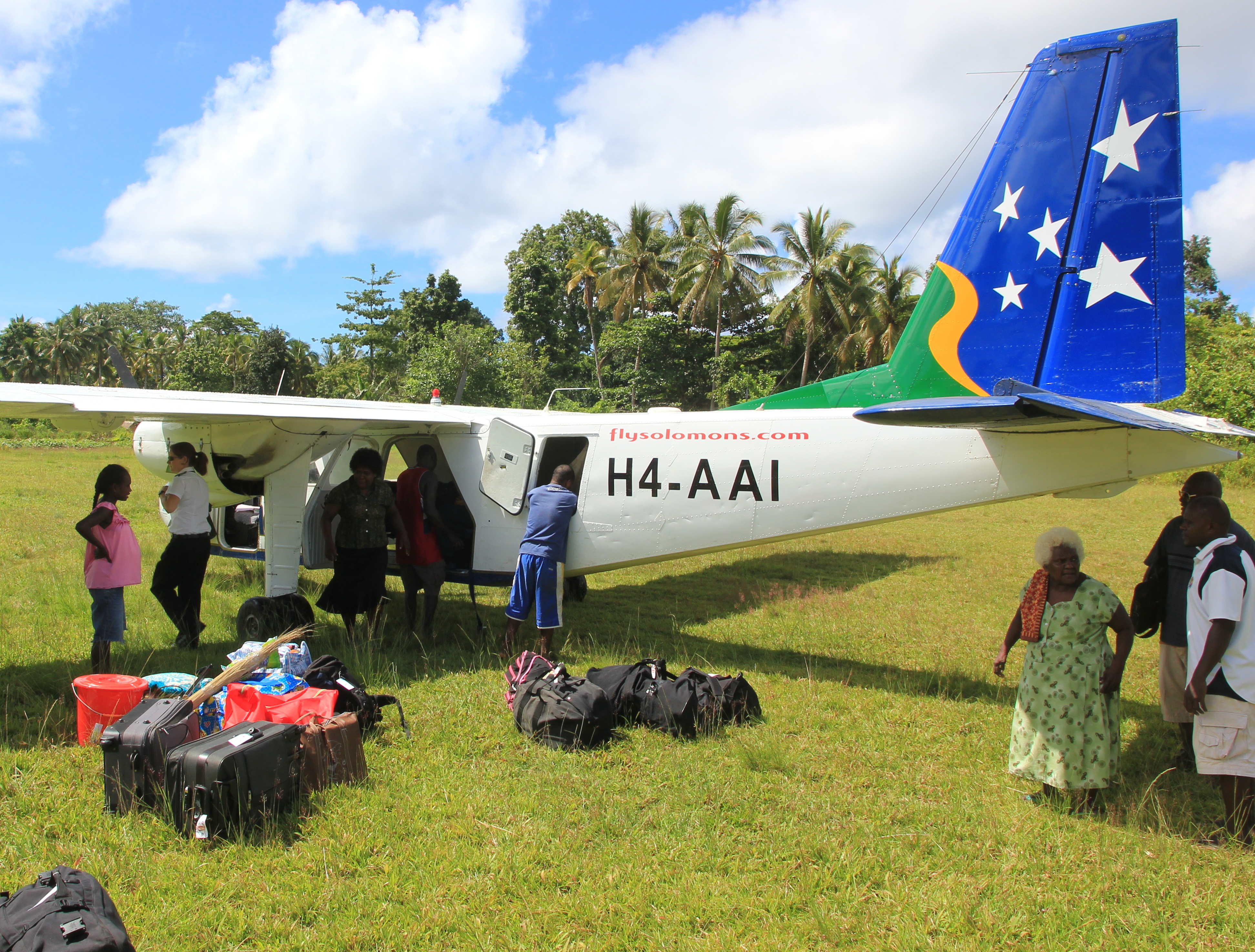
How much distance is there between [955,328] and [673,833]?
457cm

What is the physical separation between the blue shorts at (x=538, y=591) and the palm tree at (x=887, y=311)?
36.1 meters

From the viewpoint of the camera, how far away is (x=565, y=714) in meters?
5.14

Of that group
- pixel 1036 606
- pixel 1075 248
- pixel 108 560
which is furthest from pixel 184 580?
pixel 1075 248

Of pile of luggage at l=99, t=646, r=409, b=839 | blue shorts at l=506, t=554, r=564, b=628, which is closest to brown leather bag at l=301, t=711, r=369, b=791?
pile of luggage at l=99, t=646, r=409, b=839

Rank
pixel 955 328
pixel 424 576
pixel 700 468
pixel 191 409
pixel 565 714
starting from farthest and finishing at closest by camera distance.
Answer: pixel 424 576
pixel 700 468
pixel 191 409
pixel 955 328
pixel 565 714

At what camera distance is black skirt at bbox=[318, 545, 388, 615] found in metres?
7.28

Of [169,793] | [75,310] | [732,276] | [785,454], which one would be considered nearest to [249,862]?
[169,793]

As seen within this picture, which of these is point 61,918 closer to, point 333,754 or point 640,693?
point 333,754

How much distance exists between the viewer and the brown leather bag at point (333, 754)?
4355 mm

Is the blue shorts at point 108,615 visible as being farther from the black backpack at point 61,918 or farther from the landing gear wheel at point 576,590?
the landing gear wheel at point 576,590

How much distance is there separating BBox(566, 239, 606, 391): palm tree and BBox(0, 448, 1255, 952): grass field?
36.9 m

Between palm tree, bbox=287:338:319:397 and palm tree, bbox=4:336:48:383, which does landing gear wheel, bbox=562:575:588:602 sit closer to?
palm tree, bbox=287:338:319:397

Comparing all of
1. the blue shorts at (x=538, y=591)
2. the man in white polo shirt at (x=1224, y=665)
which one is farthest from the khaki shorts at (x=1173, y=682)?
the blue shorts at (x=538, y=591)

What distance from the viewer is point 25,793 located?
14.4 feet
